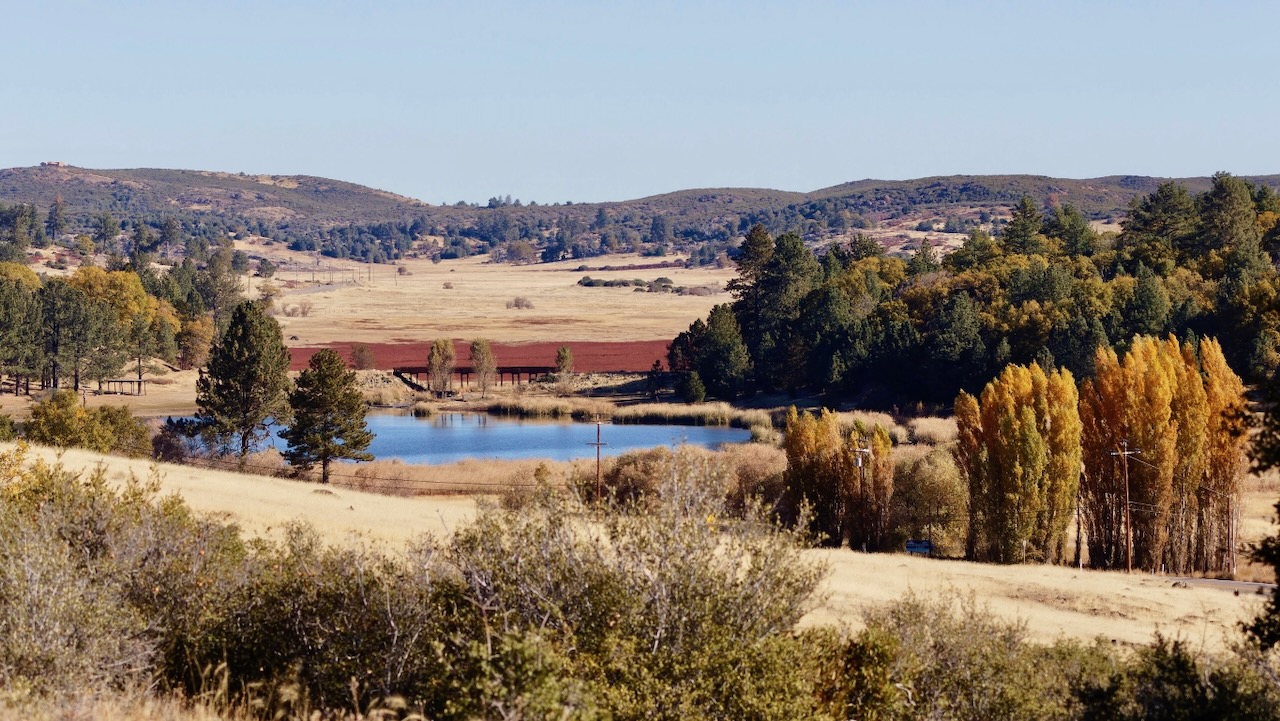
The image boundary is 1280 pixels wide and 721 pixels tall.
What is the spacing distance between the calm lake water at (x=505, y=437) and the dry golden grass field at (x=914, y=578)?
25.7m

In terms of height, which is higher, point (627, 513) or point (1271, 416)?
point (1271, 416)

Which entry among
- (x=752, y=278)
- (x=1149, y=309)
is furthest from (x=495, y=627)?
(x=752, y=278)

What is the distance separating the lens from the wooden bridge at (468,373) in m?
115

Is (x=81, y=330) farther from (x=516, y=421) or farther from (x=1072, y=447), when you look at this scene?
(x=1072, y=447)

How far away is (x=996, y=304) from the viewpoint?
102000 mm

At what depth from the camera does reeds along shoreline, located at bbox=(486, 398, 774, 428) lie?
319 ft

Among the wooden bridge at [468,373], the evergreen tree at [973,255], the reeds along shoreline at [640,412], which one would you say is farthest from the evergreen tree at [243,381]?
the evergreen tree at [973,255]

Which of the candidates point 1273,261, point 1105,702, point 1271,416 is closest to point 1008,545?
point 1105,702

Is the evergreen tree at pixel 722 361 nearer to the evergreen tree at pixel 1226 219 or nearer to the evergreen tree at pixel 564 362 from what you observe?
the evergreen tree at pixel 564 362

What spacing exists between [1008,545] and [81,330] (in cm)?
7073

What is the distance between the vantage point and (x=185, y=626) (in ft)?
56.8

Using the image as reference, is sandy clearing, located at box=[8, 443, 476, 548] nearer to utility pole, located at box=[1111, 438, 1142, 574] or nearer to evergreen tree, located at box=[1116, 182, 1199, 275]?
utility pole, located at box=[1111, 438, 1142, 574]

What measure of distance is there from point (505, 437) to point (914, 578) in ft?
155

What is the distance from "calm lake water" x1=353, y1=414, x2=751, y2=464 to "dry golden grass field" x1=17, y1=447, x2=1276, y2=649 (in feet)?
84.3
